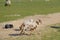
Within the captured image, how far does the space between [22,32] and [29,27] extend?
0.74 m

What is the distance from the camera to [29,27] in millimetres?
14586

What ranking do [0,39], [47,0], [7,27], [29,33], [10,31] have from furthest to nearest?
[47,0] < [7,27] < [10,31] < [29,33] < [0,39]

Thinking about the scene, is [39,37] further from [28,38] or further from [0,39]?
[0,39]

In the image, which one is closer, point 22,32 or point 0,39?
point 0,39

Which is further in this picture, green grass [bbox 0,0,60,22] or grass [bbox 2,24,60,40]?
green grass [bbox 0,0,60,22]

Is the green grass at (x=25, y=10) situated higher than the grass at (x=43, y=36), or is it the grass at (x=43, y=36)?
the green grass at (x=25, y=10)

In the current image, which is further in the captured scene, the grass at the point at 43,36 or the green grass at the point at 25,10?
the green grass at the point at 25,10

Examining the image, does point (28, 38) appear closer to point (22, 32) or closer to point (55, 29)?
point (22, 32)

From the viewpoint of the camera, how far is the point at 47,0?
41.8m

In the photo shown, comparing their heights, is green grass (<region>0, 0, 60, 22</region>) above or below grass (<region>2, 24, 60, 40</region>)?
above

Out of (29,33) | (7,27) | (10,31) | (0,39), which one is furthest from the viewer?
(7,27)

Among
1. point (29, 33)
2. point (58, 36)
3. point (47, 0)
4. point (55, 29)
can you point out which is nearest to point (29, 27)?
point (29, 33)

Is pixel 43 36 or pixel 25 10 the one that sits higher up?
pixel 25 10

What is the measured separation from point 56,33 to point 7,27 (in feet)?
11.9
